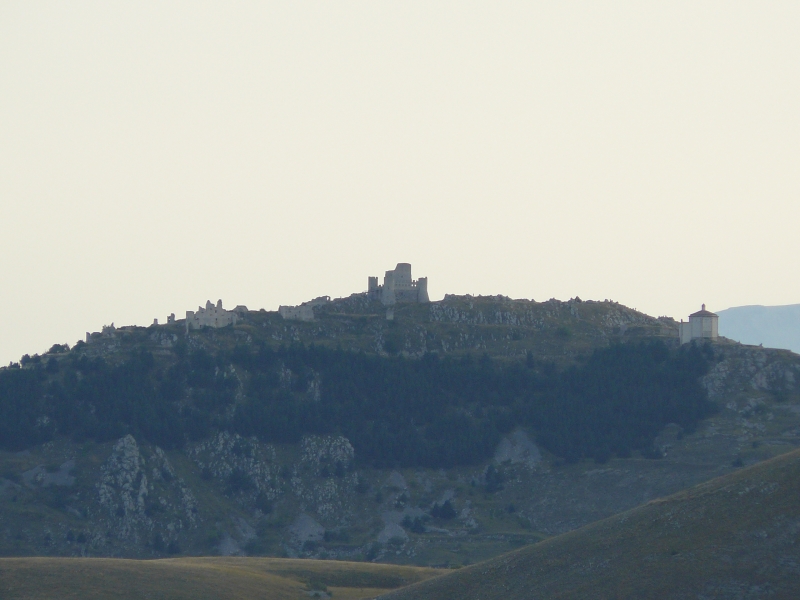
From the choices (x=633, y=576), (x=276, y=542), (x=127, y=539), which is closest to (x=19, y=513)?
(x=127, y=539)

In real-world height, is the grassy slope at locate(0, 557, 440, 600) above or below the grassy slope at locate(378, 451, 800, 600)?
below

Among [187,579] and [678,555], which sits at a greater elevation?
[678,555]

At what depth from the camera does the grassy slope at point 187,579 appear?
99.2m

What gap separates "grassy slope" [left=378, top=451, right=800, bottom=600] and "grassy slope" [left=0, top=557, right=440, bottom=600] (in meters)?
16.1

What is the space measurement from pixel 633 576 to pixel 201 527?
116960 mm

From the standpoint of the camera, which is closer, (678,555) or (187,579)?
(678,555)

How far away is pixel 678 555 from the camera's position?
8225 centimetres

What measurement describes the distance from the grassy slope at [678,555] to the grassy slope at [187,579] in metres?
16.1

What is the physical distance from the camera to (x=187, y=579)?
345ft

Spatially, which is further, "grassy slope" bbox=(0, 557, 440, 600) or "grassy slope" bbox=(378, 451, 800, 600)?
"grassy slope" bbox=(0, 557, 440, 600)

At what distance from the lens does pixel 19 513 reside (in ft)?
585

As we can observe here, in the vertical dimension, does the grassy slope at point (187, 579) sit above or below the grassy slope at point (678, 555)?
below

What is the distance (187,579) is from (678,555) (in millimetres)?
41436

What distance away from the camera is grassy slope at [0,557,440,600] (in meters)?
99.2
